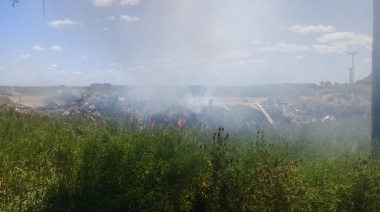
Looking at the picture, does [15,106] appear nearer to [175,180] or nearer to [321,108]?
[175,180]

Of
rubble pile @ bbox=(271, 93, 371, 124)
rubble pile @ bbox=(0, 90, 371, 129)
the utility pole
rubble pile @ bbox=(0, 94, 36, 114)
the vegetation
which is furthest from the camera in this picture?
rubble pile @ bbox=(271, 93, 371, 124)

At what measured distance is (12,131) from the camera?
8.97 m

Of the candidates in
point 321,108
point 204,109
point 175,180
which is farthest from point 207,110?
point 175,180

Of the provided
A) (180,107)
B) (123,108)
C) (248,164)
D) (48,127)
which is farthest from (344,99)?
(248,164)

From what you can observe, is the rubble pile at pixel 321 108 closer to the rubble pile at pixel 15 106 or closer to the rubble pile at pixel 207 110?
the rubble pile at pixel 207 110

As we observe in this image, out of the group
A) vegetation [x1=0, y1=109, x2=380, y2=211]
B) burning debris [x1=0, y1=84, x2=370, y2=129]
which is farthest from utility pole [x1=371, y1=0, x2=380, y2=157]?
burning debris [x1=0, y1=84, x2=370, y2=129]

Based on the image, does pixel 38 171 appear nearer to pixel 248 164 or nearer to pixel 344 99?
pixel 248 164

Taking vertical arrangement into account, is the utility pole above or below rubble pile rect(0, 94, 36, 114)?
above

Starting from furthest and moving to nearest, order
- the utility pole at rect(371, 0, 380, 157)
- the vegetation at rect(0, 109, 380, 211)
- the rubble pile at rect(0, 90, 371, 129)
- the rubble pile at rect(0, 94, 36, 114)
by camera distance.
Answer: the rubble pile at rect(0, 90, 371, 129)
the rubble pile at rect(0, 94, 36, 114)
the utility pole at rect(371, 0, 380, 157)
the vegetation at rect(0, 109, 380, 211)

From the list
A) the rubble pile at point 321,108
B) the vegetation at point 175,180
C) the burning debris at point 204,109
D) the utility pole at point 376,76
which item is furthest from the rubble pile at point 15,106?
the utility pole at point 376,76

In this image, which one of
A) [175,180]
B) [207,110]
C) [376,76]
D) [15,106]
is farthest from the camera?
[207,110]

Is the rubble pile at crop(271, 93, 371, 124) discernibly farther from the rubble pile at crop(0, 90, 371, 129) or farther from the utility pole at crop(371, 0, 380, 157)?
the utility pole at crop(371, 0, 380, 157)

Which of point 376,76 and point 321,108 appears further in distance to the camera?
point 321,108

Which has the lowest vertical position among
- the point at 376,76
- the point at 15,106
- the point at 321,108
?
the point at 321,108
